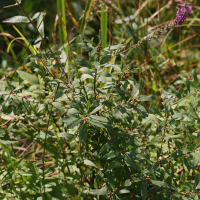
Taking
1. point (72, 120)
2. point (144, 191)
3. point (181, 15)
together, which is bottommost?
point (144, 191)

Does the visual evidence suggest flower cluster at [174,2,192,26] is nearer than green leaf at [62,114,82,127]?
No

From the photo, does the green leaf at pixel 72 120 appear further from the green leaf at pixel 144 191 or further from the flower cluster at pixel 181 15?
the flower cluster at pixel 181 15

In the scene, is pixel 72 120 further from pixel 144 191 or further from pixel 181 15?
pixel 181 15

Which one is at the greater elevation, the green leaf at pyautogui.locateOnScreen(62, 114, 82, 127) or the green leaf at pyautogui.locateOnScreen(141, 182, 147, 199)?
the green leaf at pyautogui.locateOnScreen(62, 114, 82, 127)

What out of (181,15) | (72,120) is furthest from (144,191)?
(181,15)

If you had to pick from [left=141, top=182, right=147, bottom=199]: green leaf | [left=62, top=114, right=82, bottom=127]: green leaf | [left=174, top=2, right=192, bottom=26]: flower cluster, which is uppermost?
[left=174, top=2, right=192, bottom=26]: flower cluster

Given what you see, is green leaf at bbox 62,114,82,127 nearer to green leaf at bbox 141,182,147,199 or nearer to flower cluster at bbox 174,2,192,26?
green leaf at bbox 141,182,147,199

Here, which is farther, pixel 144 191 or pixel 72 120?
pixel 144 191

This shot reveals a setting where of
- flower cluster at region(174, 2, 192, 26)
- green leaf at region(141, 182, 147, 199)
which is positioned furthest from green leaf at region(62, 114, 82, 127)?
A: flower cluster at region(174, 2, 192, 26)

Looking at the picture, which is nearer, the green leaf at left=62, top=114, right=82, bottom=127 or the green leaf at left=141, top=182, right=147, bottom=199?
the green leaf at left=62, top=114, right=82, bottom=127

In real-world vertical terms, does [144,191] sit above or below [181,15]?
below

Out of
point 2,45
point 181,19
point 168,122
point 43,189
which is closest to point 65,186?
point 43,189

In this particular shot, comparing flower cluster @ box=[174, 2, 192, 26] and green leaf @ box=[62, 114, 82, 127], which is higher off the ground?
flower cluster @ box=[174, 2, 192, 26]

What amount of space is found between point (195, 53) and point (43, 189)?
2.37 metres
